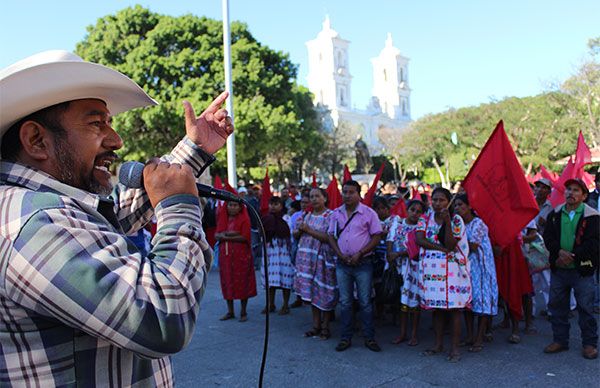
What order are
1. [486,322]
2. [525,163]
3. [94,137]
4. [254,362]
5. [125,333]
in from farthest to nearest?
1. [525,163]
2. [486,322]
3. [254,362]
4. [94,137]
5. [125,333]

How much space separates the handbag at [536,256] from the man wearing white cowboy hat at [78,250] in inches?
217

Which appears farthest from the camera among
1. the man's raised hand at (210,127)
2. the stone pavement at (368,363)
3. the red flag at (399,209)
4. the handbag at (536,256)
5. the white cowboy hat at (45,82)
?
the red flag at (399,209)

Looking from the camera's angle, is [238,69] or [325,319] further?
[238,69]

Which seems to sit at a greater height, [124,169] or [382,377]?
[124,169]

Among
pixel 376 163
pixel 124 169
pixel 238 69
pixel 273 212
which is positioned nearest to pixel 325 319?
pixel 273 212

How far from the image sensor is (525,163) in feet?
103

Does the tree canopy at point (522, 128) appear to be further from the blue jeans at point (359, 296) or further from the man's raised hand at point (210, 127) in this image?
the man's raised hand at point (210, 127)

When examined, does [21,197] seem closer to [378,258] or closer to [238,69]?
[378,258]

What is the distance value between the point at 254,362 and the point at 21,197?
4170 millimetres

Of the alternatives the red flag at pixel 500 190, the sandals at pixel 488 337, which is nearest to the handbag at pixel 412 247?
the red flag at pixel 500 190

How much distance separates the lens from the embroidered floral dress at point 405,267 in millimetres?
5355

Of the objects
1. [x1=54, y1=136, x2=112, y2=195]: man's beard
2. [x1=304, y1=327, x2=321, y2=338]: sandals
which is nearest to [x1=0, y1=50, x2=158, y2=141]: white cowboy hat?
[x1=54, y1=136, x2=112, y2=195]: man's beard

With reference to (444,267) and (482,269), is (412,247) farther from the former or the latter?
(482,269)

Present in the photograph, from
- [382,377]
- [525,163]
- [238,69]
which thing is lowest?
[382,377]
